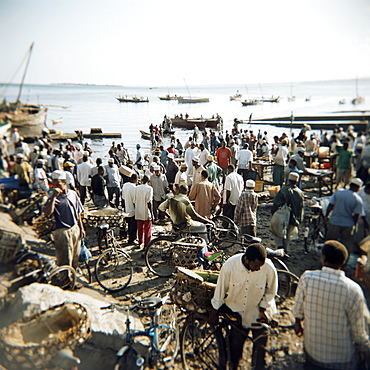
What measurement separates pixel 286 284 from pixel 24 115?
4.93m

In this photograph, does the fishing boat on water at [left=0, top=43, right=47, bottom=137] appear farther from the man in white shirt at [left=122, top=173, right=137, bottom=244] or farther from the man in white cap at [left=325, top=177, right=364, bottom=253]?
the man in white cap at [left=325, top=177, right=364, bottom=253]

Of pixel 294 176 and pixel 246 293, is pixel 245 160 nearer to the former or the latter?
pixel 294 176

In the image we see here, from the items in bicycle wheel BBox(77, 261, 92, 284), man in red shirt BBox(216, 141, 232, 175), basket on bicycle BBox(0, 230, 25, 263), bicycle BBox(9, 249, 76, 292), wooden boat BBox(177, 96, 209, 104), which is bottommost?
bicycle wheel BBox(77, 261, 92, 284)

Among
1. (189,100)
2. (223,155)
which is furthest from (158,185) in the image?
(189,100)

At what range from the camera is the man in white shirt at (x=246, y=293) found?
3.31 metres

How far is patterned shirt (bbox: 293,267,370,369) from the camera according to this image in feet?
9.11

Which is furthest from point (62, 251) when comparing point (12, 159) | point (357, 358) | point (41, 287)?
point (357, 358)

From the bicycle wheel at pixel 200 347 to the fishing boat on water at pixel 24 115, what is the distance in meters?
3.55

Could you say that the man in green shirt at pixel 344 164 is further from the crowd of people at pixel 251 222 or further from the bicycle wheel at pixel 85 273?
the bicycle wheel at pixel 85 273

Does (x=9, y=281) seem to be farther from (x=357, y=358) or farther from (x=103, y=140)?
(x=103, y=140)

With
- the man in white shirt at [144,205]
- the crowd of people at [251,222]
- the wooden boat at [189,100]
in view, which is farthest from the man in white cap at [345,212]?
the wooden boat at [189,100]

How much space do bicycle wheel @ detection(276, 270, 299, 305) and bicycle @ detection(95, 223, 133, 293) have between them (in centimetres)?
270

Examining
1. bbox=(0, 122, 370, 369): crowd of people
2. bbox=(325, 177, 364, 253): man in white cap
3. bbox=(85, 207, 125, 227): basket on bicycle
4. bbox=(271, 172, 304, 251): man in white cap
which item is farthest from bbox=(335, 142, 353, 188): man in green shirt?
bbox=(85, 207, 125, 227): basket on bicycle

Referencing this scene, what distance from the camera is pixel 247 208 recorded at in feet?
21.4
